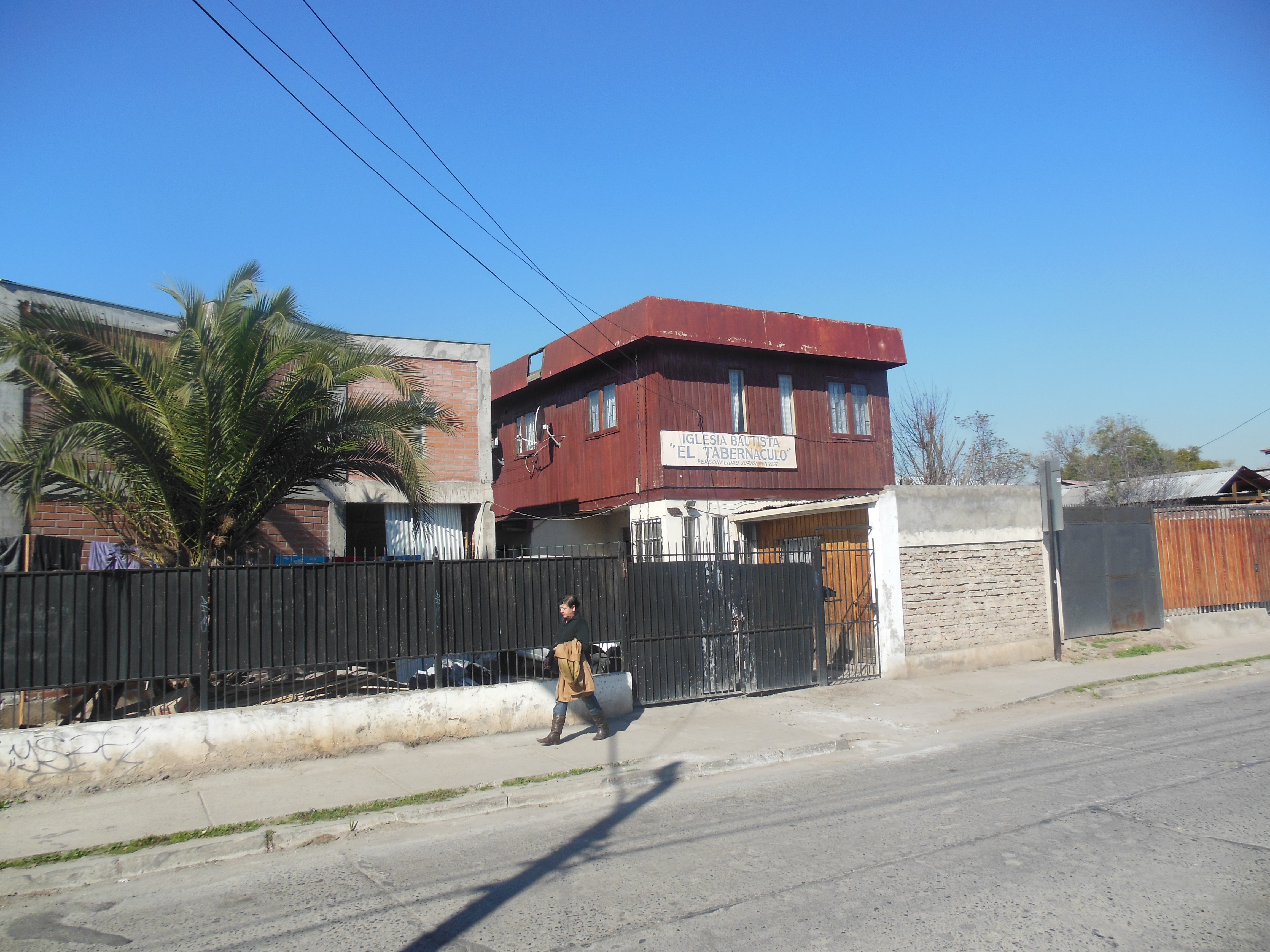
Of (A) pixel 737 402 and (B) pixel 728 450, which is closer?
(B) pixel 728 450

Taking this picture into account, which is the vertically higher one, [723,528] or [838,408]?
[838,408]

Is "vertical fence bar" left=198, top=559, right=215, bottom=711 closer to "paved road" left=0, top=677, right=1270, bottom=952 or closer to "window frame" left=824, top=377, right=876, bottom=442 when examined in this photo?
"paved road" left=0, top=677, right=1270, bottom=952

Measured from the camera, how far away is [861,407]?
2161 cm

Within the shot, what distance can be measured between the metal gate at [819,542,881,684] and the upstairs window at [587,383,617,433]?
6.79m

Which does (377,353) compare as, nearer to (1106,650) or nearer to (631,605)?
(631,605)

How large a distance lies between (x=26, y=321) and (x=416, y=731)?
224 inches

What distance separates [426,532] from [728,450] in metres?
7.02

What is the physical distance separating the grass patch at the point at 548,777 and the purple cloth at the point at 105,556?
6.12 metres

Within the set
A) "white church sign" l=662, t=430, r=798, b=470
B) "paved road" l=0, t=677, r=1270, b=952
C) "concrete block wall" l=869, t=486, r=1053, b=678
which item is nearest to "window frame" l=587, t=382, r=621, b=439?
"white church sign" l=662, t=430, r=798, b=470

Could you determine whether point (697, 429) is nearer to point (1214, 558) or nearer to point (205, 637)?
point (1214, 558)

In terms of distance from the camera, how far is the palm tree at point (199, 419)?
28.6 ft

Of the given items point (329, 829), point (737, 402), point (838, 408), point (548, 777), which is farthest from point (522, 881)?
point (838, 408)

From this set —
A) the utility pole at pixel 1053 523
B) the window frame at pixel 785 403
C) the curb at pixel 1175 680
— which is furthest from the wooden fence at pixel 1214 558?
the window frame at pixel 785 403

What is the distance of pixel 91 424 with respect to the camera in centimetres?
847
